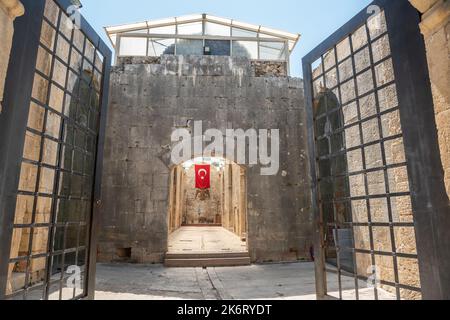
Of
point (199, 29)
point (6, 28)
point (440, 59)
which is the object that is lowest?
point (440, 59)

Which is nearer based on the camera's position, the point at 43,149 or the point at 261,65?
the point at 43,149

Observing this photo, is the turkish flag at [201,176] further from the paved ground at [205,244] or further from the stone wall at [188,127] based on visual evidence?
the stone wall at [188,127]

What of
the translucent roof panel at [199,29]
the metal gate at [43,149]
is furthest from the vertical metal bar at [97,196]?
the translucent roof panel at [199,29]

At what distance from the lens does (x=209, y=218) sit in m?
20.8

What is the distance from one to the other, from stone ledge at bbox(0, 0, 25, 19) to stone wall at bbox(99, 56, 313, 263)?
229 inches

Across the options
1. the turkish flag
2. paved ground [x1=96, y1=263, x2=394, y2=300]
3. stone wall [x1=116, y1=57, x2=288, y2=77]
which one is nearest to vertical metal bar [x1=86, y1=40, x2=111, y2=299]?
paved ground [x1=96, y1=263, x2=394, y2=300]

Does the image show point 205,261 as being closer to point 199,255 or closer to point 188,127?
point 199,255

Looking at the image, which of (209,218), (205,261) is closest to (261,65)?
(205,261)

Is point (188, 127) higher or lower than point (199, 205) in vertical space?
higher

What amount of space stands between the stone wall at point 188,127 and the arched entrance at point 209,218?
27.6 inches

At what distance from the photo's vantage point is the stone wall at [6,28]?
167 centimetres

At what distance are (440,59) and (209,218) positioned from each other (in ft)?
65.6

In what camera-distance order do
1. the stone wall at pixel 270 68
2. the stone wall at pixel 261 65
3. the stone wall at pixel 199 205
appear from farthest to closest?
the stone wall at pixel 199 205
the stone wall at pixel 270 68
the stone wall at pixel 261 65

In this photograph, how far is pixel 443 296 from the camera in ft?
5.47
